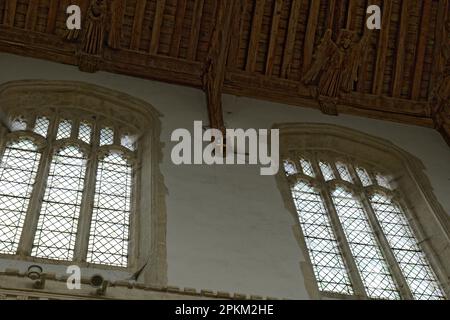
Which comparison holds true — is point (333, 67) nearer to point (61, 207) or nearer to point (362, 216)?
point (362, 216)

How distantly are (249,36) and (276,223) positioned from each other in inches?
170

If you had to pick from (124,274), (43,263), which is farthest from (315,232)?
(43,263)

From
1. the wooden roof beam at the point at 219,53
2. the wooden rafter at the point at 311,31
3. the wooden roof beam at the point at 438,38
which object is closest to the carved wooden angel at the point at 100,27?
the wooden roof beam at the point at 219,53

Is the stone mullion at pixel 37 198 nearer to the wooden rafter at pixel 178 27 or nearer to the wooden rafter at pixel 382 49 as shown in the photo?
the wooden rafter at pixel 178 27

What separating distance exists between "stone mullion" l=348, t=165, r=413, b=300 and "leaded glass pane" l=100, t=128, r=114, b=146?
12.1ft

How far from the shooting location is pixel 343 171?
1133 cm

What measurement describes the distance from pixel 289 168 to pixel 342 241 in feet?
5.81

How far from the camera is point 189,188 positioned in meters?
9.37

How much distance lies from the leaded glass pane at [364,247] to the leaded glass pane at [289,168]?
2.28 feet

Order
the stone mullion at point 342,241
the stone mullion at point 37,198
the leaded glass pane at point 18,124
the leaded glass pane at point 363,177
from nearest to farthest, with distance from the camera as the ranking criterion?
the stone mullion at point 37,198
the stone mullion at point 342,241
the leaded glass pane at point 18,124
the leaded glass pane at point 363,177

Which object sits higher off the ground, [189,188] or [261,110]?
[261,110]

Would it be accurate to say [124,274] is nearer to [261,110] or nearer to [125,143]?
[125,143]

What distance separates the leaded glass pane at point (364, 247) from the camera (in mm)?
8992

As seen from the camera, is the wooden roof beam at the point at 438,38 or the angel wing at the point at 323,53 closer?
the angel wing at the point at 323,53
